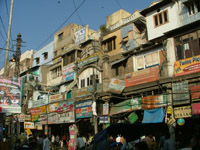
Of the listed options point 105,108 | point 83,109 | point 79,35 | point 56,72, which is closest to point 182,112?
point 105,108

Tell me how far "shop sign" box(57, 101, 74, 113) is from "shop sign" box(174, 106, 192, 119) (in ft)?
35.9

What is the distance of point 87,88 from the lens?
22.3m

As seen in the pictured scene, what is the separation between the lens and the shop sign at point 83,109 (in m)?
21.3

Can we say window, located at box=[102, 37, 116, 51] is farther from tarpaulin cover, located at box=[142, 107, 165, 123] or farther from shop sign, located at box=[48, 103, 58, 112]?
tarpaulin cover, located at box=[142, 107, 165, 123]

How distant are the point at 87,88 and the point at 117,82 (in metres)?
3.75

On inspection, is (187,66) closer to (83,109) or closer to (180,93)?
(180,93)

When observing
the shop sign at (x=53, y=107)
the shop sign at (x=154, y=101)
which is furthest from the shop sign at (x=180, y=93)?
the shop sign at (x=53, y=107)

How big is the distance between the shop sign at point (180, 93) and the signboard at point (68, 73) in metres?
14.8

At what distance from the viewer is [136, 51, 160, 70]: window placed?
64.0 ft

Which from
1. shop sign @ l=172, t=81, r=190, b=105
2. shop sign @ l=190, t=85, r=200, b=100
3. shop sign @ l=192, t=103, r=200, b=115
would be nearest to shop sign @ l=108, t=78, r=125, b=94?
shop sign @ l=172, t=81, r=190, b=105

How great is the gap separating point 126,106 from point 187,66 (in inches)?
225

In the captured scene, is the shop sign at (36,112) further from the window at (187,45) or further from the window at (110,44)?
the window at (187,45)

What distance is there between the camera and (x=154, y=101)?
679 inches

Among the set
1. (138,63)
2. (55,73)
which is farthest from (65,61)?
(138,63)
